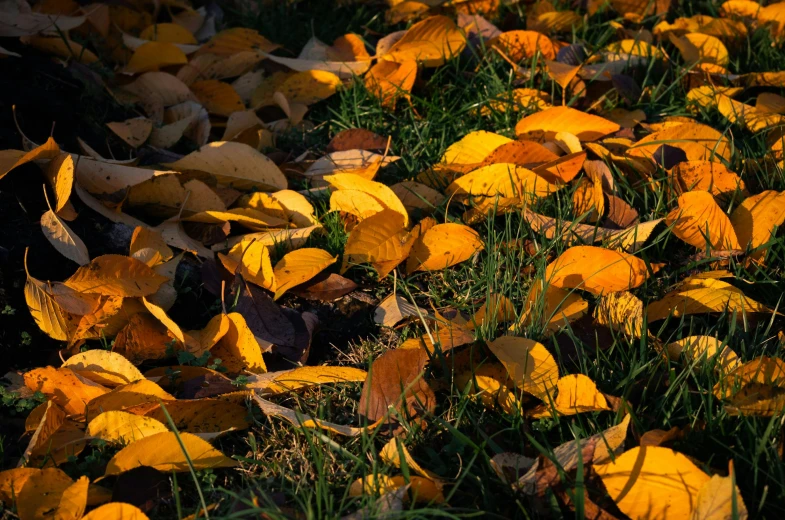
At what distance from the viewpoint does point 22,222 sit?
6.75 feet

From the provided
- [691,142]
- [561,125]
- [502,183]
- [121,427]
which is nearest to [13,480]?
[121,427]

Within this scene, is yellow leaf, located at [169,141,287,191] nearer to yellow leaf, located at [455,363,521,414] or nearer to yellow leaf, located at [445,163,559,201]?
yellow leaf, located at [445,163,559,201]

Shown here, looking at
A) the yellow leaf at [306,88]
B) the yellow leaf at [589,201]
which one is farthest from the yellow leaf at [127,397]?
the yellow leaf at [306,88]

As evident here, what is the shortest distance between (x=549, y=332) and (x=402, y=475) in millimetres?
519

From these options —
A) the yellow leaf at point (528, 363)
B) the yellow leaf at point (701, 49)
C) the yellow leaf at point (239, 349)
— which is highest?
the yellow leaf at point (701, 49)

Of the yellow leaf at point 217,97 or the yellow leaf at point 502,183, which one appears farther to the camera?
the yellow leaf at point 217,97

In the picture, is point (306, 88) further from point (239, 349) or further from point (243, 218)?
point (239, 349)

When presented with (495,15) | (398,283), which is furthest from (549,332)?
(495,15)

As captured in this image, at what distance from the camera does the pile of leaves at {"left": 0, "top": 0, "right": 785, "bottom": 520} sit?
1542mm

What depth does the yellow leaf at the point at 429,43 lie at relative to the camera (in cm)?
293

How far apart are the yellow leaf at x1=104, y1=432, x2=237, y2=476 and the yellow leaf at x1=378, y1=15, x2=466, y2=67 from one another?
66.6 inches

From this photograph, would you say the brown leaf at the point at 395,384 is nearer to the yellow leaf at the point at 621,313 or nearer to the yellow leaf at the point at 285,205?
the yellow leaf at the point at 621,313

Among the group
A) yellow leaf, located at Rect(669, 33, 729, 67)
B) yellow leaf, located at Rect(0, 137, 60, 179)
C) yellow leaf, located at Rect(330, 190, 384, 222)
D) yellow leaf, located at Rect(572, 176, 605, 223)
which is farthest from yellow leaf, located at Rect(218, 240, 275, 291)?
yellow leaf, located at Rect(669, 33, 729, 67)

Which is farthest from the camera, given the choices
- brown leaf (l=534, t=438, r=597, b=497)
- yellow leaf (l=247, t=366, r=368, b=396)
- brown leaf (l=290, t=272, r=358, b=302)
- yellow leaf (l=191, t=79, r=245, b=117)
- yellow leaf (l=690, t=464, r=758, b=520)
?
yellow leaf (l=191, t=79, r=245, b=117)
